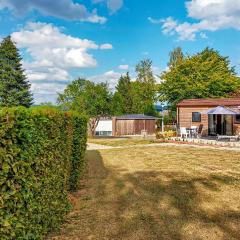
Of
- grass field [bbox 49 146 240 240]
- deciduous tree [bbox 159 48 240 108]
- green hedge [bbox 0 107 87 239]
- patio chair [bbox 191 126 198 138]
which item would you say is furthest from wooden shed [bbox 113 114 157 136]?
green hedge [bbox 0 107 87 239]

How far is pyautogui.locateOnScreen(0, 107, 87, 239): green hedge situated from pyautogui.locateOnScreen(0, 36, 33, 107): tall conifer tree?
44.0m

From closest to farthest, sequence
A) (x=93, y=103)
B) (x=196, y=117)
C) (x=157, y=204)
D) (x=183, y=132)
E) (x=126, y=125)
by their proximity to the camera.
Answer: (x=157, y=204)
(x=183, y=132)
(x=196, y=117)
(x=93, y=103)
(x=126, y=125)

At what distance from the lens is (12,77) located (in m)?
49.8

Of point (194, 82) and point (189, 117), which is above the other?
point (194, 82)

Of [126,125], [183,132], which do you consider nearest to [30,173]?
[183,132]

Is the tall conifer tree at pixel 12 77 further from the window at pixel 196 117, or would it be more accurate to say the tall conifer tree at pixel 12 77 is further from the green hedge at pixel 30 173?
the green hedge at pixel 30 173

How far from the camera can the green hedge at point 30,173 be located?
3.72 metres

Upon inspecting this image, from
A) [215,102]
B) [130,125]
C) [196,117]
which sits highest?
[215,102]

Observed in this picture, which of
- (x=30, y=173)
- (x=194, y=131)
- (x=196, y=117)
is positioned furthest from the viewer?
(x=196, y=117)

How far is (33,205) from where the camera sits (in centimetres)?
476

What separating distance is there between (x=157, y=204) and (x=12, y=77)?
1779 inches

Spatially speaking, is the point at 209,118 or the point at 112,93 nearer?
the point at 209,118

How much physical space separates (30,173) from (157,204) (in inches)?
178

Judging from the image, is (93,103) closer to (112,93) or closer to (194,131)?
(112,93)
